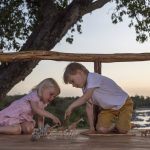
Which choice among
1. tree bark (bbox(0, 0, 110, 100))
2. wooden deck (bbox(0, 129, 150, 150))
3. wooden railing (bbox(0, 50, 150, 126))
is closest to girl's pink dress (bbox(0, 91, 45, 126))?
wooden railing (bbox(0, 50, 150, 126))

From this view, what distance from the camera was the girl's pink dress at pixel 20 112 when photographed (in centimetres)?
550

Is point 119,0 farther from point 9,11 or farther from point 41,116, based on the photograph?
point 41,116

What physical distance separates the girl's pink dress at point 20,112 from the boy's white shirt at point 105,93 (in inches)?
25.3

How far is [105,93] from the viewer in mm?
5199

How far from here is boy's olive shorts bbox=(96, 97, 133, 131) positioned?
17.0ft

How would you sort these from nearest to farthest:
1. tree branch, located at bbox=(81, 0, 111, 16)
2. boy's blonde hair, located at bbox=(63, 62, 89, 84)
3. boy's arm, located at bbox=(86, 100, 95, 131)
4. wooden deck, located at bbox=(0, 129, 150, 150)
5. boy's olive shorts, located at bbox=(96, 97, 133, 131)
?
wooden deck, located at bbox=(0, 129, 150, 150)
boy's blonde hair, located at bbox=(63, 62, 89, 84)
boy's olive shorts, located at bbox=(96, 97, 133, 131)
boy's arm, located at bbox=(86, 100, 95, 131)
tree branch, located at bbox=(81, 0, 111, 16)

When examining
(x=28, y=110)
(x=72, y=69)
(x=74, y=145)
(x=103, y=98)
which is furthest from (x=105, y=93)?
(x=74, y=145)

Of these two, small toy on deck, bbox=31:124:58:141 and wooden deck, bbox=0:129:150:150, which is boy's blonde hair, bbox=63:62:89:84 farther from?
wooden deck, bbox=0:129:150:150

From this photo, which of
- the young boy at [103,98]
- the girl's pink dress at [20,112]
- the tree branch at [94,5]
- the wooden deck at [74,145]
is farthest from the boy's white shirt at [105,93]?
the tree branch at [94,5]

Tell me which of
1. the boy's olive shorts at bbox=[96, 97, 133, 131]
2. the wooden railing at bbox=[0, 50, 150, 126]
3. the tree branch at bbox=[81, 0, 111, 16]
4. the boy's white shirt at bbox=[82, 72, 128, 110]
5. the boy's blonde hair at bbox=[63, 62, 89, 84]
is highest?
the tree branch at bbox=[81, 0, 111, 16]

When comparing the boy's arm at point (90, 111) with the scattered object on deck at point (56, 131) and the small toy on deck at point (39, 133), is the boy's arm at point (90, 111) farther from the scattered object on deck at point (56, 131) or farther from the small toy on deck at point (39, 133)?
the small toy on deck at point (39, 133)

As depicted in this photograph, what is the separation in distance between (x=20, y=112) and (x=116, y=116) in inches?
37.7

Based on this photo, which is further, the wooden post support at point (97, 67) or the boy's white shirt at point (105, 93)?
the wooden post support at point (97, 67)

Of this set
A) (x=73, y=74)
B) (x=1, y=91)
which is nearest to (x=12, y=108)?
(x=73, y=74)
